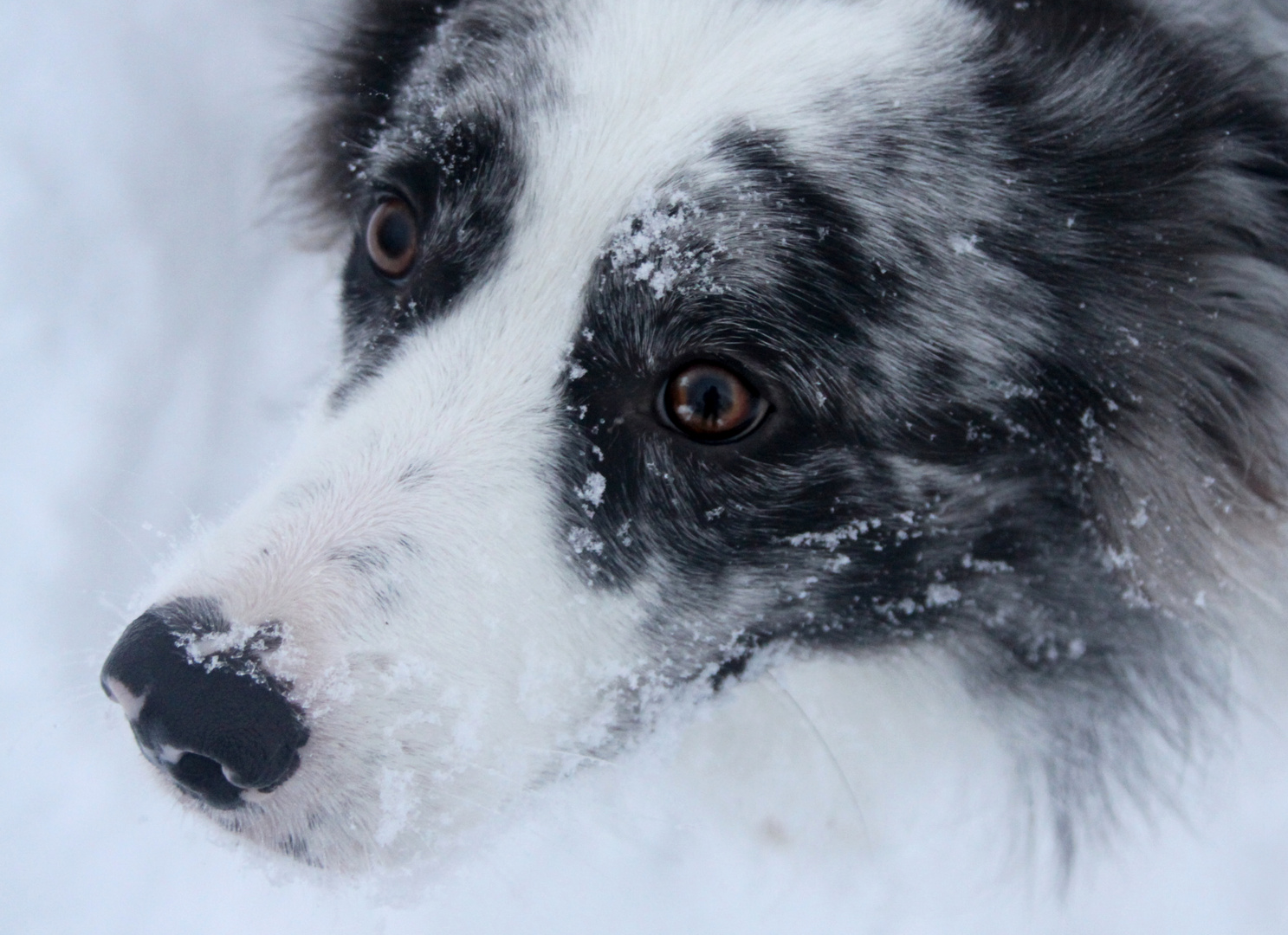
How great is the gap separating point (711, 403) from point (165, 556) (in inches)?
42.0

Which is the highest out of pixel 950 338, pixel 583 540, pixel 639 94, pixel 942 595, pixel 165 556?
pixel 639 94

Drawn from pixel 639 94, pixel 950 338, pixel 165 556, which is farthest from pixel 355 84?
pixel 950 338

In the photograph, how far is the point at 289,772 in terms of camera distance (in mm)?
1423

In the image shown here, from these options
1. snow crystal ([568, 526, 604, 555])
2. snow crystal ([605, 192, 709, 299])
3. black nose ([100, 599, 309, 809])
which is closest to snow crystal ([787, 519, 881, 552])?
snow crystal ([568, 526, 604, 555])

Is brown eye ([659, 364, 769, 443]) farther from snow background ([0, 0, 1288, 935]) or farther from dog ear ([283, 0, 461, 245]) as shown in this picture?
dog ear ([283, 0, 461, 245])

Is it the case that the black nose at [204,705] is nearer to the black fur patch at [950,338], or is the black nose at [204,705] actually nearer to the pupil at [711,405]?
the black fur patch at [950,338]

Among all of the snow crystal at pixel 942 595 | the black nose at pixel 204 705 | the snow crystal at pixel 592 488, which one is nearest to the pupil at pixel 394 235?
the snow crystal at pixel 592 488

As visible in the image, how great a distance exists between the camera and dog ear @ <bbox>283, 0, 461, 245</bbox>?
217cm

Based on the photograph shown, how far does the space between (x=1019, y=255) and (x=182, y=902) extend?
7.13 feet

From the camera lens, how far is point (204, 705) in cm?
136

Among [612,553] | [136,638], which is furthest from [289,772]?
[612,553]

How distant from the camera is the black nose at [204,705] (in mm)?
1356

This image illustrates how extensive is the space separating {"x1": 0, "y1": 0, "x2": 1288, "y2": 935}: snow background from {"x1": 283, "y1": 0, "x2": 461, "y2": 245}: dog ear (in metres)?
0.35

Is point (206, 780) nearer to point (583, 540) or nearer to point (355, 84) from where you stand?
point (583, 540)
